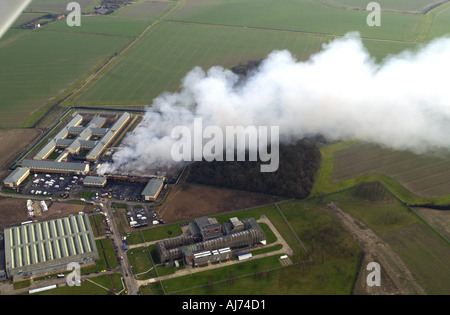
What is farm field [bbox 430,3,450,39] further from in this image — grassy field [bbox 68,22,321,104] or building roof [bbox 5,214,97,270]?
building roof [bbox 5,214,97,270]

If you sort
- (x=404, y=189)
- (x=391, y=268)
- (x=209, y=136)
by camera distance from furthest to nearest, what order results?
(x=209, y=136) → (x=404, y=189) → (x=391, y=268)

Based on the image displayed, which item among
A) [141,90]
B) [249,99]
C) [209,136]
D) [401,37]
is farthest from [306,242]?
[401,37]

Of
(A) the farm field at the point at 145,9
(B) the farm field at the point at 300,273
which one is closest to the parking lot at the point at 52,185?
(B) the farm field at the point at 300,273

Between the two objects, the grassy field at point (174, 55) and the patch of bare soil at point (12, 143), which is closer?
the patch of bare soil at point (12, 143)

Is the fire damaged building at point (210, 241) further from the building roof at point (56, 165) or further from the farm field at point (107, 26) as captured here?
the farm field at point (107, 26)

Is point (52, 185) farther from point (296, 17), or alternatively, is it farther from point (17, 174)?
point (296, 17)

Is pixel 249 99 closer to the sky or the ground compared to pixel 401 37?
closer to the ground

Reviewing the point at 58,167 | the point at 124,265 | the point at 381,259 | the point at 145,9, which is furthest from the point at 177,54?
the point at 381,259

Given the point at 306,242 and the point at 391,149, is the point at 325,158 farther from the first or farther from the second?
the point at 306,242
